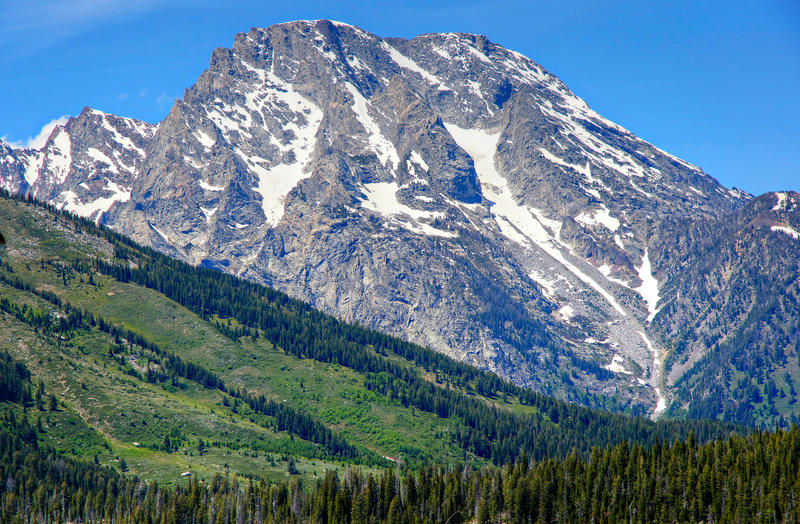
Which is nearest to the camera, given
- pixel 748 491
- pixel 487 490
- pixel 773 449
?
pixel 748 491

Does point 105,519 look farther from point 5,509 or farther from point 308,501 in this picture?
point 308,501

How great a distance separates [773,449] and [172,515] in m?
120

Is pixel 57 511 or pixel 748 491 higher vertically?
pixel 748 491

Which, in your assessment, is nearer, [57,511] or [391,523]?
[391,523]

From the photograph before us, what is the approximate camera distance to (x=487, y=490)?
181m

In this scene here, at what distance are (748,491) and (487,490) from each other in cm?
4977

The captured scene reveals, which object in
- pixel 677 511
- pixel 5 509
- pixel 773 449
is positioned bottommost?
pixel 5 509

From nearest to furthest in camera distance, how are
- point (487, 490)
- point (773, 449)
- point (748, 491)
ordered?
point (748, 491) → point (773, 449) → point (487, 490)

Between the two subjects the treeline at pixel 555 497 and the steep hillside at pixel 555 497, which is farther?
the steep hillside at pixel 555 497

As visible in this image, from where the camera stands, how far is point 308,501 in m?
196

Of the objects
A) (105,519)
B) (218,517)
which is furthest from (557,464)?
(105,519)

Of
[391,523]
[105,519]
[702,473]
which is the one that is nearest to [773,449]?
[702,473]

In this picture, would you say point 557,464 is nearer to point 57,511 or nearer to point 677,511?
point 677,511

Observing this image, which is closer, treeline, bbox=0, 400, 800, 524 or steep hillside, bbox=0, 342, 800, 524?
treeline, bbox=0, 400, 800, 524
